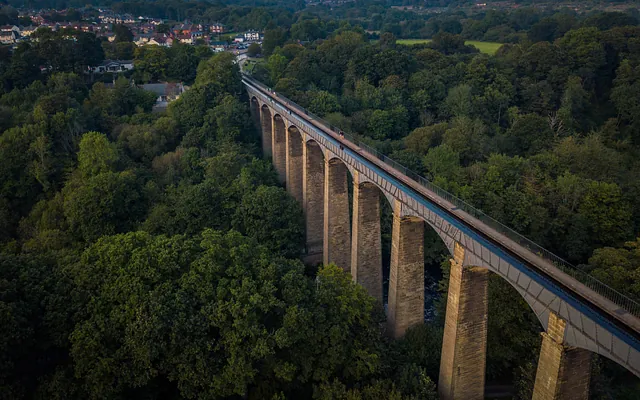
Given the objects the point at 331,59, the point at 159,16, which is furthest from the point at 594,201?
the point at 159,16

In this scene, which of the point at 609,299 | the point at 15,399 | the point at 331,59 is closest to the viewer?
the point at 609,299

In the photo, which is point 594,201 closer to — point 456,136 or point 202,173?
point 456,136

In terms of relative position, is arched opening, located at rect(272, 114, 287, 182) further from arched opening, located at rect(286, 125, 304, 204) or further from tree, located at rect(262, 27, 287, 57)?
tree, located at rect(262, 27, 287, 57)

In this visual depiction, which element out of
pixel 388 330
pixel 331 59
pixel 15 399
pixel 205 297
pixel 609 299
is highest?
pixel 331 59

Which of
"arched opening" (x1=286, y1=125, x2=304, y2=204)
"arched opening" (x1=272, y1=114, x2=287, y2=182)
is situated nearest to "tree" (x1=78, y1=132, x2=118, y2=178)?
"arched opening" (x1=272, y1=114, x2=287, y2=182)

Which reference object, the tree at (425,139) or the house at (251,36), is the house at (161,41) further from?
the tree at (425,139)

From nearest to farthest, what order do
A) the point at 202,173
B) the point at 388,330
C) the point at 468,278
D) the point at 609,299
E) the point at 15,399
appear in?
the point at 609,299, the point at 15,399, the point at 468,278, the point at 388,330, the point at 202,173
